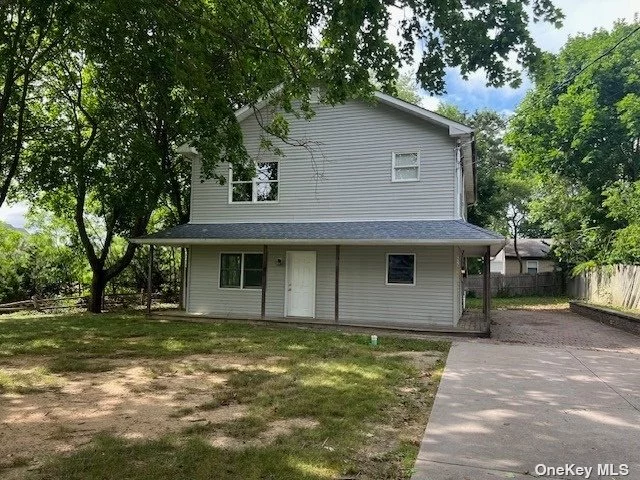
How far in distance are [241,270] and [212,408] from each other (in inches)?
375

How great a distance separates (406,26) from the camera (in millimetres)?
6574

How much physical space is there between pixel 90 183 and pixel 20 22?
4.95 meters

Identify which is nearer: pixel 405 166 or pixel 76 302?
pixel 405 166

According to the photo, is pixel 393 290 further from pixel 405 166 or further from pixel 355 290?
pixel 405 166

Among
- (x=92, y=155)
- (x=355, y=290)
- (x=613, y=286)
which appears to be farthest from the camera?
(x=613, y=286)

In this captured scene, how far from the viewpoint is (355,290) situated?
43.7ft

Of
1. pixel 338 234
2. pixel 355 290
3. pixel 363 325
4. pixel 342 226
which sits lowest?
pixel 363 325

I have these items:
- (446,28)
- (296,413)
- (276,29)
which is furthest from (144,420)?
(276,29)

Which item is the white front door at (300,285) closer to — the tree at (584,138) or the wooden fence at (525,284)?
the tree at (584,138)

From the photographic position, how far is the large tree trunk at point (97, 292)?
17484 mm

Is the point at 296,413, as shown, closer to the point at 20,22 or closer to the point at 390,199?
the point at 390,199

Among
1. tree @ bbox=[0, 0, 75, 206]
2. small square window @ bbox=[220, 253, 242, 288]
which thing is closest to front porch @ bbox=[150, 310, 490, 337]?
small square window @ bbox=[220, 253, 242, 288]

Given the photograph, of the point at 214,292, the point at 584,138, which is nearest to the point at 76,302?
the point at 214,292

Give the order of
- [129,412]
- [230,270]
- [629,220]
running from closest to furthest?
[129,412] → [230,270] → [629,220]
